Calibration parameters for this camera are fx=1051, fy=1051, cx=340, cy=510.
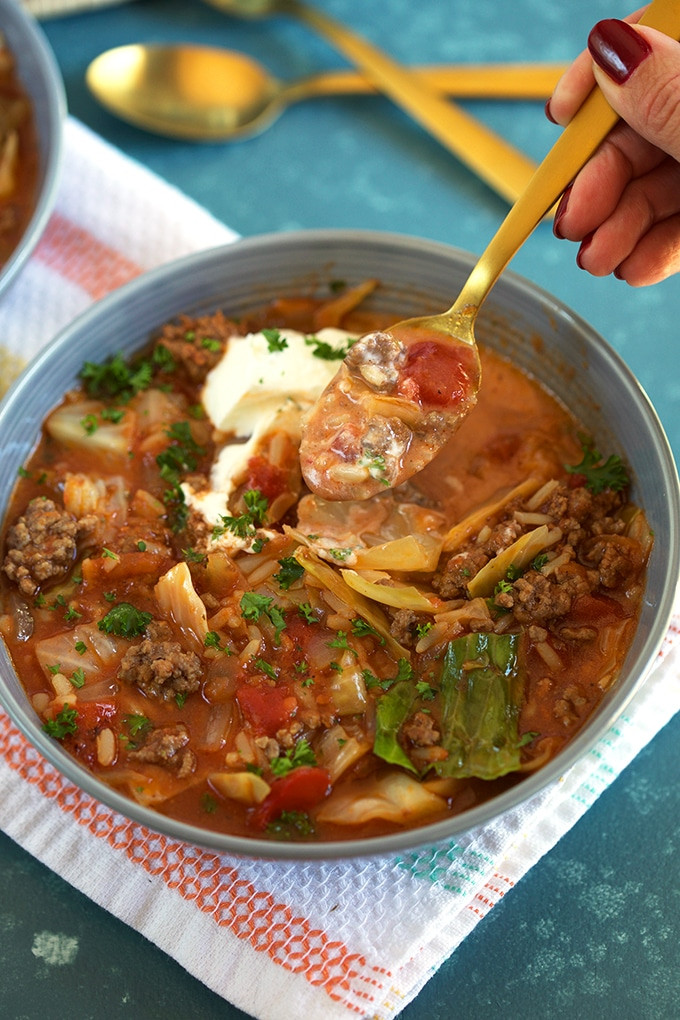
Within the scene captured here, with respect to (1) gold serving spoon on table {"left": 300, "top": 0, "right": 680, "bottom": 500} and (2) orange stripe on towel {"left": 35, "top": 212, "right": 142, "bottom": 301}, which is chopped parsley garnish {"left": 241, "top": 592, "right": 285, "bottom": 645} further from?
(2) orange stripe on towel {"left": 35, "top": 212, "right": 142, "bottom": 301}

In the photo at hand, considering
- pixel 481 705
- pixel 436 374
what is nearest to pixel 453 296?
pixel 436 374

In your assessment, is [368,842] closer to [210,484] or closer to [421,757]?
[421,757]

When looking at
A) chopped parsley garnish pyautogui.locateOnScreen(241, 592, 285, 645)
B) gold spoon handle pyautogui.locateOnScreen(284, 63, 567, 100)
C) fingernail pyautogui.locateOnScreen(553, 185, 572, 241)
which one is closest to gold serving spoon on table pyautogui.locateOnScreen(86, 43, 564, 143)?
gold spoon handle pyautogui.locateOnScreen(284, 63, 567, 100)

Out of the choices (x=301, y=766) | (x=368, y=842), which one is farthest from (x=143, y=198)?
(x=368, y=842)

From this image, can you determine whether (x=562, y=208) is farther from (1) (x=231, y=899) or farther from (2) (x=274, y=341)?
(1) (x=231, y=899)

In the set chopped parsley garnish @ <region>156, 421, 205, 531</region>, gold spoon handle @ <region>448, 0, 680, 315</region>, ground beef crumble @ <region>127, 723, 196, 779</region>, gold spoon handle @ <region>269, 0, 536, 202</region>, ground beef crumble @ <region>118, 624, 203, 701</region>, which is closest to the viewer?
ground beef crumble @ <region>127, 723, 196, 779</region>

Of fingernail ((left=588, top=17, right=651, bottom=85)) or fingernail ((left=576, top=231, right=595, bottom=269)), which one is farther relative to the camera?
fingernail ((left=576, top=231, right=595, bottom=269))

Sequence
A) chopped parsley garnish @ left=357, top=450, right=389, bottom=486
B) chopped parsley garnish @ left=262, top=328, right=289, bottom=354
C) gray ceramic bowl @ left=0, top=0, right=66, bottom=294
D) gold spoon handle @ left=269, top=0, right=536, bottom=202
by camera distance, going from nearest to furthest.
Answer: chopped parsley garnish @ left=357, top=450, right=389, bottom=486 → chopped parsley garnish @ left=262, top=328, right=289, bottom=354 → gray ceramic bowl @ left=0, top=0, right=66, bottom=294 → gold spoon handle @ left=269, top=0, right=536, bottom=202
